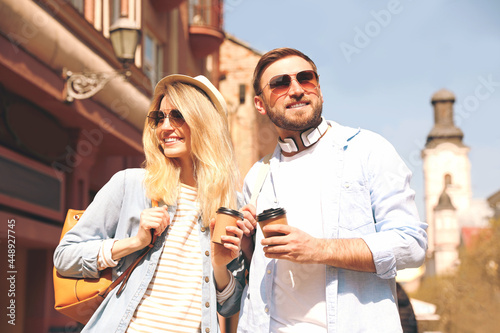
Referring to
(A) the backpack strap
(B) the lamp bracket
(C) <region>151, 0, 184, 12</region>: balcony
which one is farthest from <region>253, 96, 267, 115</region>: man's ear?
(C) <region>151, 0, 184, 12</region>: balcony

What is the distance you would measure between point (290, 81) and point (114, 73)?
694cm

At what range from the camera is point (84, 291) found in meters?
3.08

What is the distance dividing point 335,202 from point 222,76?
2339 centimetres

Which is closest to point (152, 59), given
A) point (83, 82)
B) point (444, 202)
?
point (83, 82)

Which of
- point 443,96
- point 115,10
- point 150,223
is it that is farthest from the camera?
point 443,96

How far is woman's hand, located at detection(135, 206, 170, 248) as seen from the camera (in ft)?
9.89

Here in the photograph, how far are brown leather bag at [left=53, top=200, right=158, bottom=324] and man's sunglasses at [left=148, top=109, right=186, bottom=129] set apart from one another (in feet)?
2.13

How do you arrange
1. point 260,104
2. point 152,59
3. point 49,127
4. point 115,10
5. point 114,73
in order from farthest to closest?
1. point 152,59
2. point 115,10
3. point 49,127
4. point 114,73
5. point 260,104

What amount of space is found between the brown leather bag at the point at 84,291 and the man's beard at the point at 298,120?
0.82 metres

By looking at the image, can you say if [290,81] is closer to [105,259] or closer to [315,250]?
[315,250]

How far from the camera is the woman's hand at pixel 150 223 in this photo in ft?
9.89

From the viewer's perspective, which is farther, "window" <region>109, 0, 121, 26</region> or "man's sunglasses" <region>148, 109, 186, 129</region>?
"window" <region>109, 0, 121, 26</region>

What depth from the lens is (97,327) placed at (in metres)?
3.03

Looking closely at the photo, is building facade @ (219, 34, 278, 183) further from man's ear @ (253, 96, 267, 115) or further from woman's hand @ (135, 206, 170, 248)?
woman's hand @ (135, 206, 170, 248)
